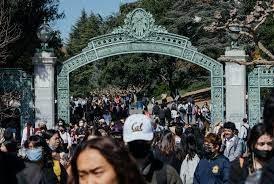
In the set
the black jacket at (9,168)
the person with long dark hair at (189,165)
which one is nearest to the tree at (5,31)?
the person with long dark hair at (189,165)

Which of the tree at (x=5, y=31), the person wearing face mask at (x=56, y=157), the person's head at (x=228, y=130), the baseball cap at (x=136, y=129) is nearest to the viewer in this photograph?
the baseball cap at (x=136, y=129)

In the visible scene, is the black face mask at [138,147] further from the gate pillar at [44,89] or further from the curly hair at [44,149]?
the gate pillar at [44,89]

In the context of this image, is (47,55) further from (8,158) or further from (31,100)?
(8,158)

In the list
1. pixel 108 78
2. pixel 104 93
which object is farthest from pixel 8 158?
pixel 104 93

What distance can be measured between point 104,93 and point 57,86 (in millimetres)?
46941

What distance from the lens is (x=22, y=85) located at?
24297 millimetres

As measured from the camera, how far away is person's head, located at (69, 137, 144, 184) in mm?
3500

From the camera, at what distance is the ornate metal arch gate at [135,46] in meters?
24.6

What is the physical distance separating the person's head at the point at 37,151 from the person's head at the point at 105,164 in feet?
14.3

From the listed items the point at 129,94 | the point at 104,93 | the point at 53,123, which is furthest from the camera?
the point at 104,93

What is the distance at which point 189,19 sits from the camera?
5081 cm

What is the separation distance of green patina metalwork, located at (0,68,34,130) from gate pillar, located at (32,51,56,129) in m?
0.21

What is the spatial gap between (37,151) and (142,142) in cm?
271

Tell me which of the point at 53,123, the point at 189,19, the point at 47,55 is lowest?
the point at 53,123
